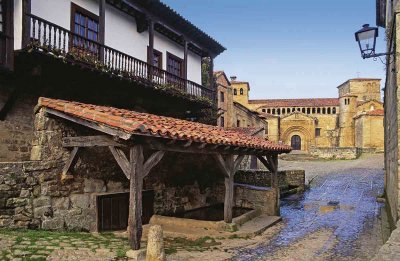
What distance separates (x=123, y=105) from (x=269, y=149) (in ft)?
17.4

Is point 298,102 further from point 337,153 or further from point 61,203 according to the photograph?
point 61,203

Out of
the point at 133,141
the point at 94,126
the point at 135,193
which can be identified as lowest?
the point at 135,193

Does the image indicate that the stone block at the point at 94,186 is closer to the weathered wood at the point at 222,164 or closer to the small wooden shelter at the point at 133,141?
the small wooden shelter at the point at 133,141

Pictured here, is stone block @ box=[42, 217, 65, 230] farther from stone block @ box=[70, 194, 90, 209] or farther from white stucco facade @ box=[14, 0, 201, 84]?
white stucco facade @ box=[14, 0, 201, 84]

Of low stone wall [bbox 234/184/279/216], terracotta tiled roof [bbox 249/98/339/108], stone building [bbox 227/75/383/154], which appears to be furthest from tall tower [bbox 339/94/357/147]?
low stone wall [bbox 234/184/279/216]

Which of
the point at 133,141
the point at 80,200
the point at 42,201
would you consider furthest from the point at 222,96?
the point at 133,141

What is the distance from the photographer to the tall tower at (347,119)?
49.7m

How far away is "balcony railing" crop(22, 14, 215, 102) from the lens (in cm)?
872

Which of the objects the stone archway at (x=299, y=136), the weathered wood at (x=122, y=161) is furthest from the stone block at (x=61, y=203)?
the stone archway at (x=299, y=136)

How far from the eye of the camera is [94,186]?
8211 millimetres

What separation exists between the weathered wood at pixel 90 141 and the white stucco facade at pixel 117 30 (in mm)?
2998

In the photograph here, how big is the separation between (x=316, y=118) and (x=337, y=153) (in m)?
18.3

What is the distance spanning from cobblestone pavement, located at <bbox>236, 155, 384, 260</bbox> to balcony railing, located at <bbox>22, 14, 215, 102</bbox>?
20.7ft

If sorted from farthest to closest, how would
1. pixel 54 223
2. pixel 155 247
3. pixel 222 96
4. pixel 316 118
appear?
pixel 316 118 → pixel 222 96 → pixel 54 223 → pixel 155 247
